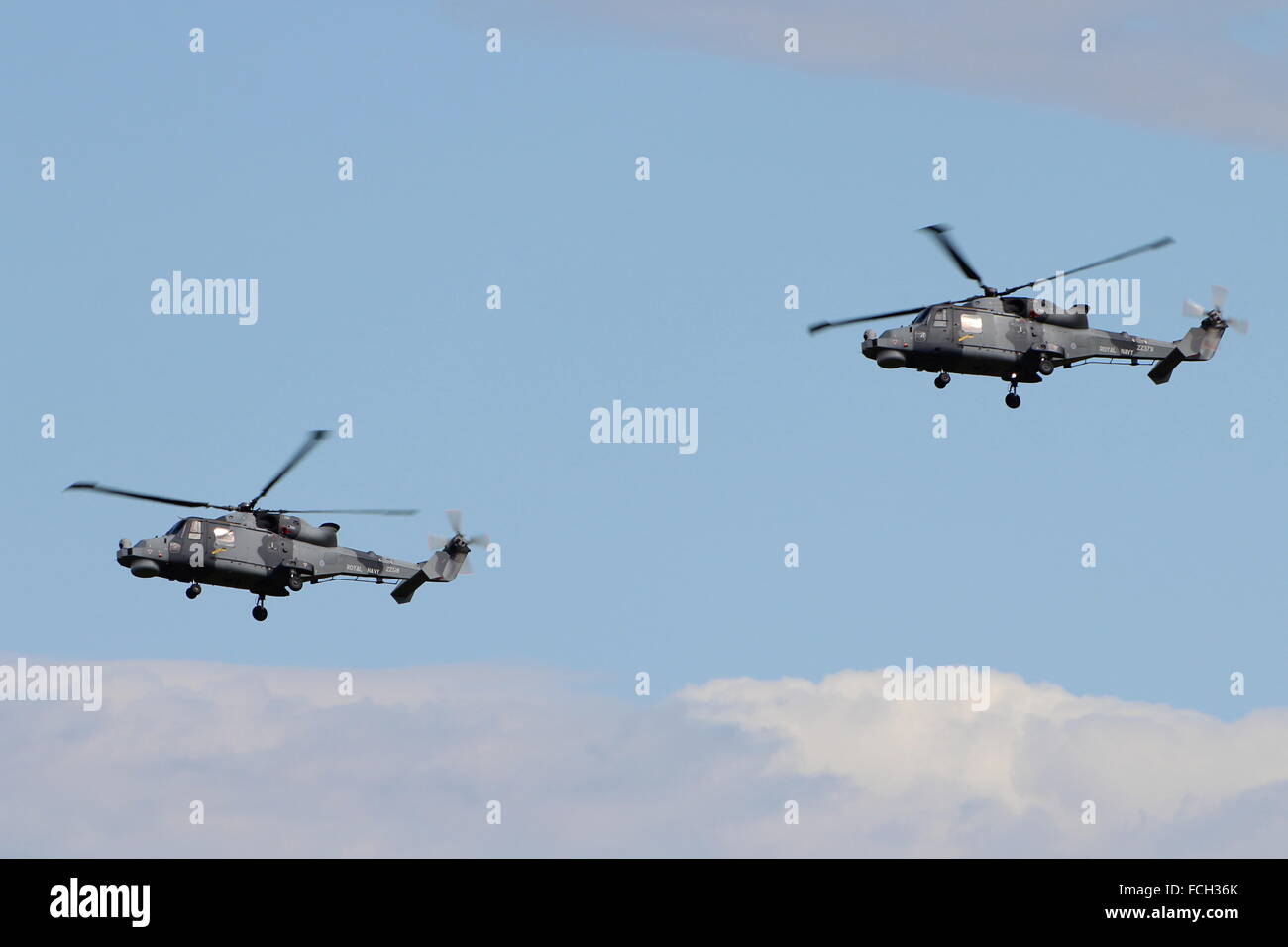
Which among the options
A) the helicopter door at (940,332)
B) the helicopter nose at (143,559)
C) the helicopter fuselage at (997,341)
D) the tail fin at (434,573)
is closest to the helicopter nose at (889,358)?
the helicopter fuselage at (997,341)

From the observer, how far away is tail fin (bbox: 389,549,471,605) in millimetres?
130375

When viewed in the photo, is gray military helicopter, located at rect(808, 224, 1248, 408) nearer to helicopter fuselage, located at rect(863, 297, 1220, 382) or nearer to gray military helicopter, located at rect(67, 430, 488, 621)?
helicopter fuselage, located at rect(863, 297, 1220, 382)

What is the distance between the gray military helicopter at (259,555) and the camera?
121 metres

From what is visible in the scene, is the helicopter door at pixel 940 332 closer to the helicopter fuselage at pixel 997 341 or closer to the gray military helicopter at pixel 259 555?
the helicopter fuselage at pixel 997 341

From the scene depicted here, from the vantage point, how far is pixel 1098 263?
119 m

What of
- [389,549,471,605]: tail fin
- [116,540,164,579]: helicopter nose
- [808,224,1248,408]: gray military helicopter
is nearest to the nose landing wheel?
[808,224,1248,408]: gray military helicopter

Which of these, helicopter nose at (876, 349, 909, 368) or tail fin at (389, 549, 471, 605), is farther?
tail fin at (389, 549, 471, 605)

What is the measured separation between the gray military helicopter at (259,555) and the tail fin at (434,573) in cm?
4

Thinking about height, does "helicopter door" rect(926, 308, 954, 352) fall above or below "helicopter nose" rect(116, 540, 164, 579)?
above

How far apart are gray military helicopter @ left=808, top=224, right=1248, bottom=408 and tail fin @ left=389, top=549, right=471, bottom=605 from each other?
805 inches

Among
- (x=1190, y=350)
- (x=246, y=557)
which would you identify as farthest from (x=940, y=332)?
(x=246, y=557)
